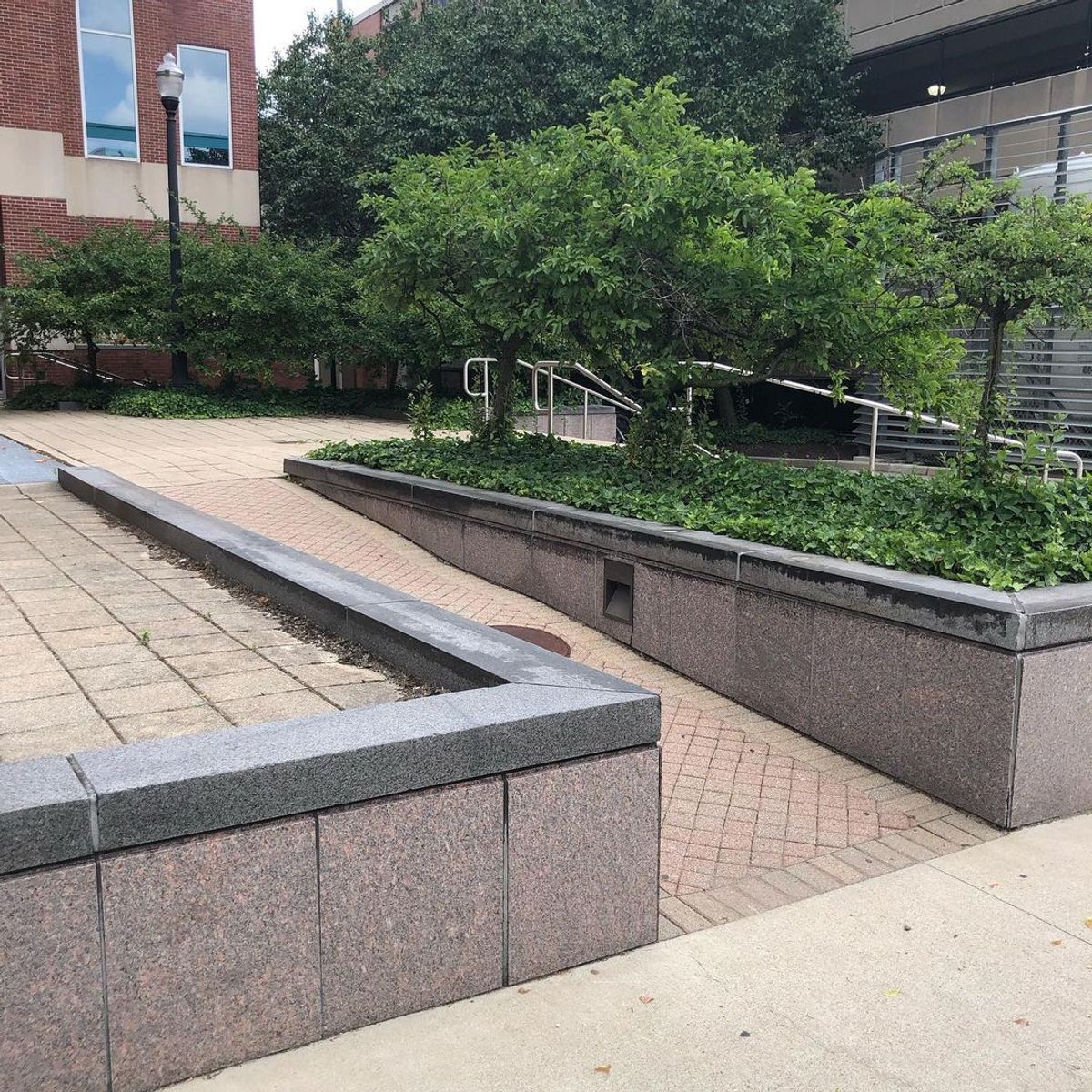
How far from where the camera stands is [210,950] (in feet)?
9.43

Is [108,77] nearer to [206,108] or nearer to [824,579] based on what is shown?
[206,108]

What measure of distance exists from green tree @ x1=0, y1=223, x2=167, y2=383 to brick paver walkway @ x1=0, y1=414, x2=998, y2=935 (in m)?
10.9

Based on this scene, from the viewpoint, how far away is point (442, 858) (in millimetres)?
3197

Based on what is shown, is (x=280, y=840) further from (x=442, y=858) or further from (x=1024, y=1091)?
(x=1024, y=1091)

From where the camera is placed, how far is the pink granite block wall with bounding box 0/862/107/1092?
260 centimetres

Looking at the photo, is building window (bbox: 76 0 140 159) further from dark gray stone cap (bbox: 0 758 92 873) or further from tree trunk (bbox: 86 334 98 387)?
dark gray stone cap (bbox: 0 758 92 873)

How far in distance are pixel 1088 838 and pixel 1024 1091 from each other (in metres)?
2.01

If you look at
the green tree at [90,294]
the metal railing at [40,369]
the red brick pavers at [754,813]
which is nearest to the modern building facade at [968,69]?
the red brick pavers at [754,813]

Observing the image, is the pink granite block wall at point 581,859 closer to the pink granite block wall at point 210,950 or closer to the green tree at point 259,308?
the pink granite block wall at point 210,950

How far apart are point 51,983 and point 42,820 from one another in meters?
0.42

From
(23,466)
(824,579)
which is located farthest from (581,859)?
(23,466)

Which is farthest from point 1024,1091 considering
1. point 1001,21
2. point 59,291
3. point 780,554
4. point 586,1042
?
point 1001,21

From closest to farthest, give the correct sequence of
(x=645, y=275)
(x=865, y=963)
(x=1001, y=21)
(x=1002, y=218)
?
(x=865, y=963) → (x=1002, y=218) → (x=645, y=275) → (x=1001, y=21)

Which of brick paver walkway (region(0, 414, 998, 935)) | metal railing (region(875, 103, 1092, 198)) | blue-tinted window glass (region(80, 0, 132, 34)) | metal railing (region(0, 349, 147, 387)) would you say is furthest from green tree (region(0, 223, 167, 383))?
metal railing (region(875, 103, 1092, 198))
